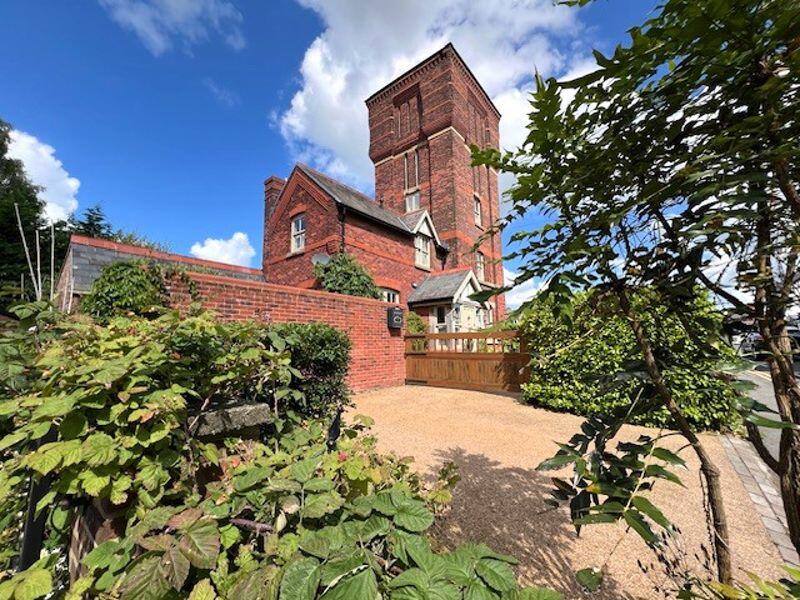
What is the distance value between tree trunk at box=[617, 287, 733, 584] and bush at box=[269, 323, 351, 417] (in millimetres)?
4113

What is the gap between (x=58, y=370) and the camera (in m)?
1.50

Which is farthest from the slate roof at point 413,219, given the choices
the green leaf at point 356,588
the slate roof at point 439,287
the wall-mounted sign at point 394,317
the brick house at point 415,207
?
the green leaf at point 356,588

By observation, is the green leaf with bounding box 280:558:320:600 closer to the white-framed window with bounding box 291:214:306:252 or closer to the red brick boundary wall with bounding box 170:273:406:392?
the red brick boundary wall with bounding box 170:273:406:392

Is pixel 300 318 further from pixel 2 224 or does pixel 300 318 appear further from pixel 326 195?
pixel 2 224

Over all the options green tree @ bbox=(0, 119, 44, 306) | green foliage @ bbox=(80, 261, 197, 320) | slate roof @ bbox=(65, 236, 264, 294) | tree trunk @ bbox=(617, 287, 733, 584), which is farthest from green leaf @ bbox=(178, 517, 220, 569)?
green tree @ bbox=(0, 119, 44, 306)

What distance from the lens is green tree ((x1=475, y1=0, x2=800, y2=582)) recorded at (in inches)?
28.6

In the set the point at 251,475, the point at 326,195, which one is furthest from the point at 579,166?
the point at 326,195

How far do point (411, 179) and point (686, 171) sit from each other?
19.7m

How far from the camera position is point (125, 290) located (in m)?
5.07

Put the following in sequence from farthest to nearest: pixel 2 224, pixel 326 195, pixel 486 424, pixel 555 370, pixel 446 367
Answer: pixel 2 224 → pixel 326 195 → pixel 446 367 → pixel 555 370 → pixel 486 424

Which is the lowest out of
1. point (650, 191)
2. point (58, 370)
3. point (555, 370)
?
point (555, 370)

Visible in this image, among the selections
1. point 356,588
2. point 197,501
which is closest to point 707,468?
point 356,588

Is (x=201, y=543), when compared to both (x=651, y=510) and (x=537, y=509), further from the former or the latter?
(x=537, y=509)

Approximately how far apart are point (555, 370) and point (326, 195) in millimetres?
10357
